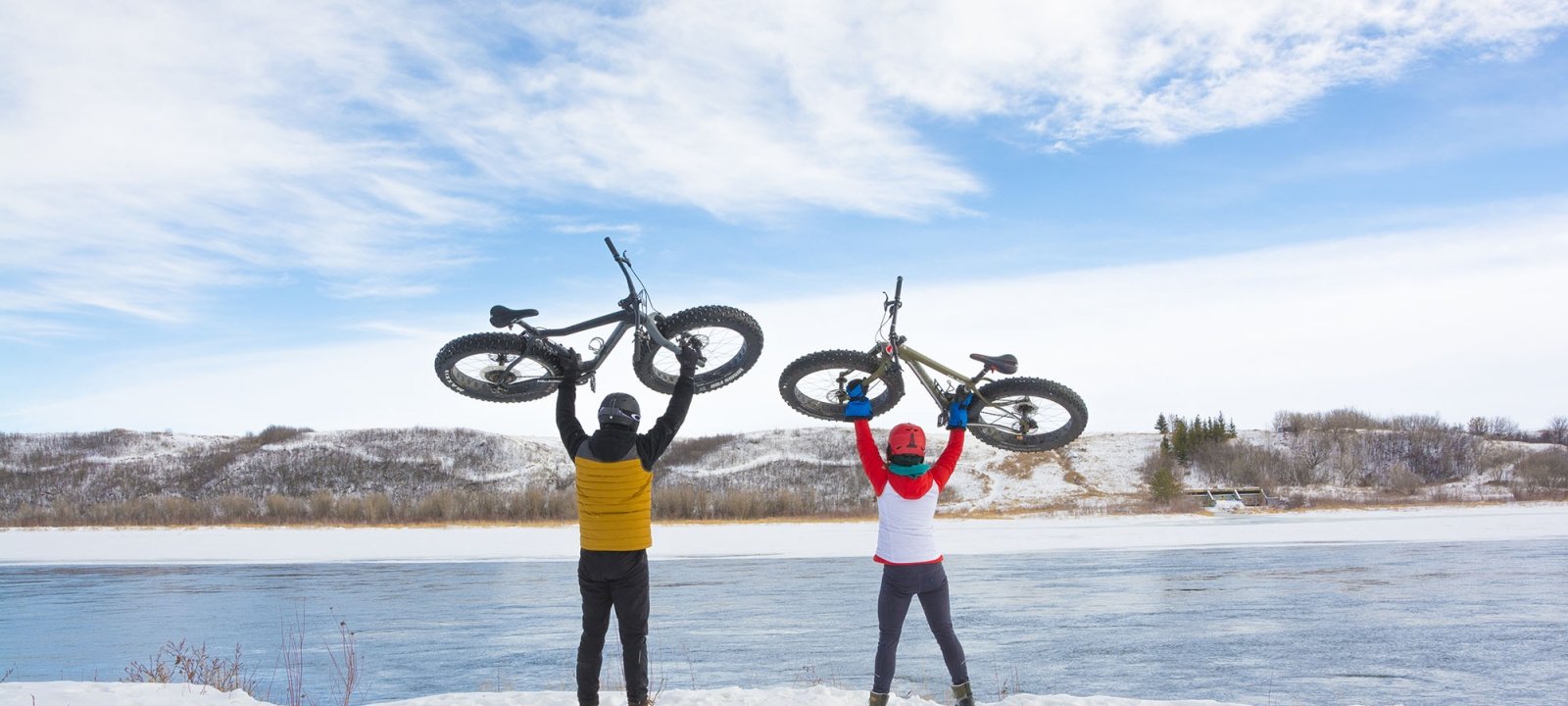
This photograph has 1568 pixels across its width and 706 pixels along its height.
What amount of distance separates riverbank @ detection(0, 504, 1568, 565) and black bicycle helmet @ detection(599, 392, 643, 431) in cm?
2572

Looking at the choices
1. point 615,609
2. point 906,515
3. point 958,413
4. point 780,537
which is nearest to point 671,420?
point 615,609

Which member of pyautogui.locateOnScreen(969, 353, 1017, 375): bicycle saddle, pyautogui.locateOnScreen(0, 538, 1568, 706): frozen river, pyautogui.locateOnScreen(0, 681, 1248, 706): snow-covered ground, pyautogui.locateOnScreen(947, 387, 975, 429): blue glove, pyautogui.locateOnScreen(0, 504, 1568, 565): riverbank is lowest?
pyautogui.locateOnScreen(0, 538, 1568, 706): frozen river

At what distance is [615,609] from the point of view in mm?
6598

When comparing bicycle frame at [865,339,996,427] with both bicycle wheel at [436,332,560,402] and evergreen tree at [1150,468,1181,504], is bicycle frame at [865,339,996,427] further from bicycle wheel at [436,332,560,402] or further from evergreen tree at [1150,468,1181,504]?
evergreen tree at [1150,468,1181,504]

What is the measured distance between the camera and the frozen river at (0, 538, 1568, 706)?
12414 mm

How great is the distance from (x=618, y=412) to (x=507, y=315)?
2.25m

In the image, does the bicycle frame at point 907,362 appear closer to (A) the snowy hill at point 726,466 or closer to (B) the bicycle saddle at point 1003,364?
(B) the bicycle saddle at point 1003,364

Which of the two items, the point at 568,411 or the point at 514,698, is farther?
the point at 514,698

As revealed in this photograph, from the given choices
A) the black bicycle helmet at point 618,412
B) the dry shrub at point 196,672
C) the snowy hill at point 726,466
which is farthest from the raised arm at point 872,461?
the snowy hill at point 726,466

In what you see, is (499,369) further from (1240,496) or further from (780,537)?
(1240,496)

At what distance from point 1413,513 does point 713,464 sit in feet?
131

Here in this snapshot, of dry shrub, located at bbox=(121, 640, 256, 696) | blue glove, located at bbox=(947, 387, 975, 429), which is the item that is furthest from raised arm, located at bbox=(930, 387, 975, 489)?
dry shrub, located at bbox=(121, 640, 256, 696)

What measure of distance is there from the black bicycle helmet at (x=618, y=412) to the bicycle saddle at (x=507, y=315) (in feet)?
6.79

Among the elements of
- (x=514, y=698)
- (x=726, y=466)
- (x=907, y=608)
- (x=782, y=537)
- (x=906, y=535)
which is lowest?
(x=782, y=537)
